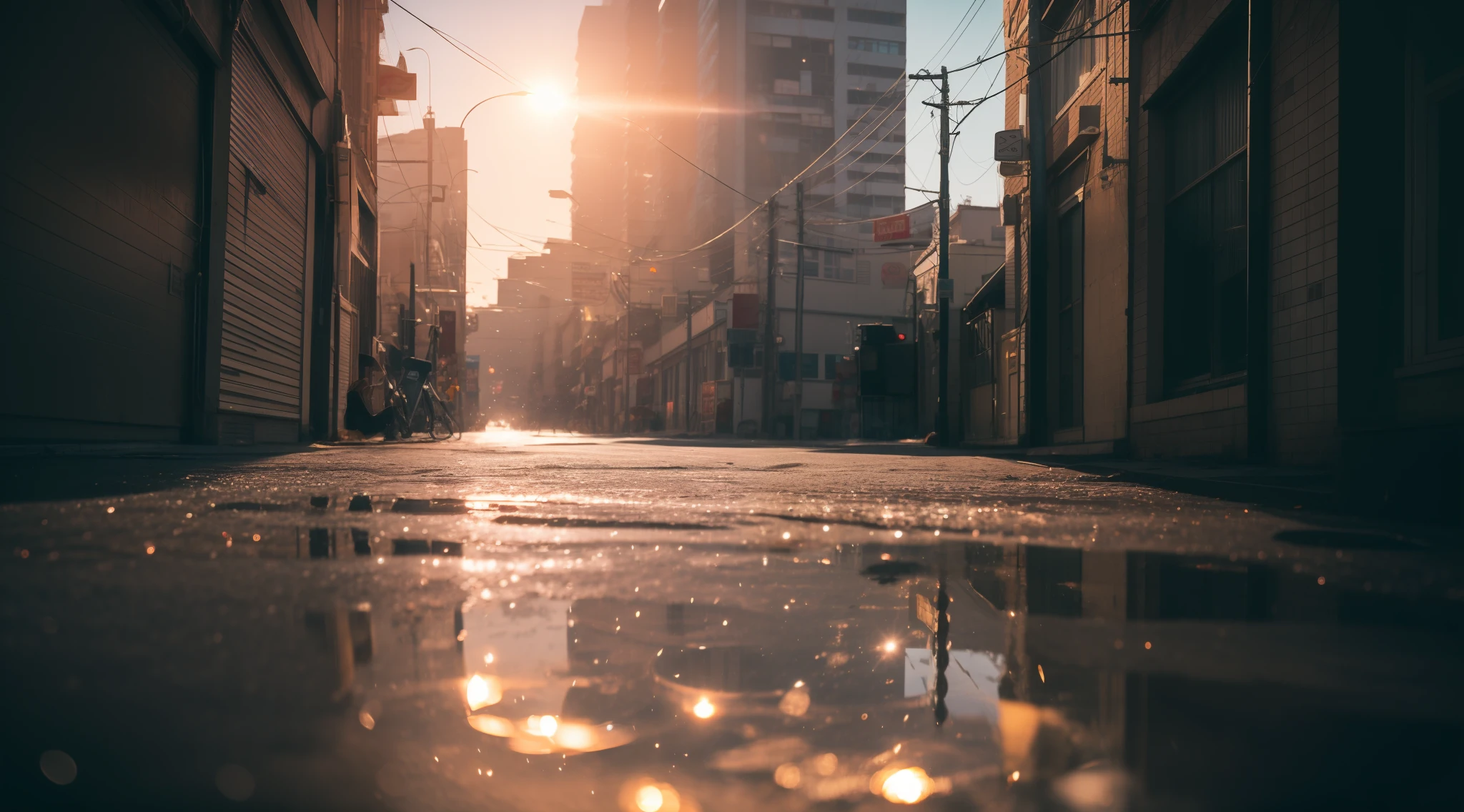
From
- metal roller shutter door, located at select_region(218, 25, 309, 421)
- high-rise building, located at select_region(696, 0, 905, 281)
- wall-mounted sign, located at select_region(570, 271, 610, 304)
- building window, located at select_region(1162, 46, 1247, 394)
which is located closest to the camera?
building window, located at select_region(1162, 46, 1247, 394)

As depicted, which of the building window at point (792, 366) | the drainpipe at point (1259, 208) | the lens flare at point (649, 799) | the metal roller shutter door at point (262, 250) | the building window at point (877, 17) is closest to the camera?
the lens flare at point (649, 799)

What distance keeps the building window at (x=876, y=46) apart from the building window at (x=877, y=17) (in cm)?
124

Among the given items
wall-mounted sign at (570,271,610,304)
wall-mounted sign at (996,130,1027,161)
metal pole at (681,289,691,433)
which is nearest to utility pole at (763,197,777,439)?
metal pole at (681,289,691,433)

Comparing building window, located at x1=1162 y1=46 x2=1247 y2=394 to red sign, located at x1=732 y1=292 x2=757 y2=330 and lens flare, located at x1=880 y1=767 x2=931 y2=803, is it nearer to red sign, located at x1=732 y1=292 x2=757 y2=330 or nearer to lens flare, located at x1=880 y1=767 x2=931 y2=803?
lens flare, located at x1=880 y1=767 x2=931 y2=803

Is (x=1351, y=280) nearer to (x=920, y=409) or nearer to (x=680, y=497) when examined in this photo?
(x=680, y=497)

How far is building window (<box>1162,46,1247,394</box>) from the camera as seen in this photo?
31.4 feet

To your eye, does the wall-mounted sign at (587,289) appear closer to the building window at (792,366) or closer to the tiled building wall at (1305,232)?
the building window at (792,366)

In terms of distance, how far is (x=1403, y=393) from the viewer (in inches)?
254

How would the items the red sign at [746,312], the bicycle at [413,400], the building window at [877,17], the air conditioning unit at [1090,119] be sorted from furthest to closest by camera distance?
the building window at [877,17] < the red sign at [746,312] < the bicycle at [413,400] < the air conditioning unit at [1090,119]

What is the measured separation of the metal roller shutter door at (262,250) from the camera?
1063 centimetres

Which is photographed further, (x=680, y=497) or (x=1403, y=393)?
(x=1403, y=393)

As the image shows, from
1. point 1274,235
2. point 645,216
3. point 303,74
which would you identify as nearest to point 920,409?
point 303,74

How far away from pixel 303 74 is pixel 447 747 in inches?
608

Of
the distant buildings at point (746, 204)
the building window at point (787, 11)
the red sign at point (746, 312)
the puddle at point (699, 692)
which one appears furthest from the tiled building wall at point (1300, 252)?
the building window at point (787, 11)
